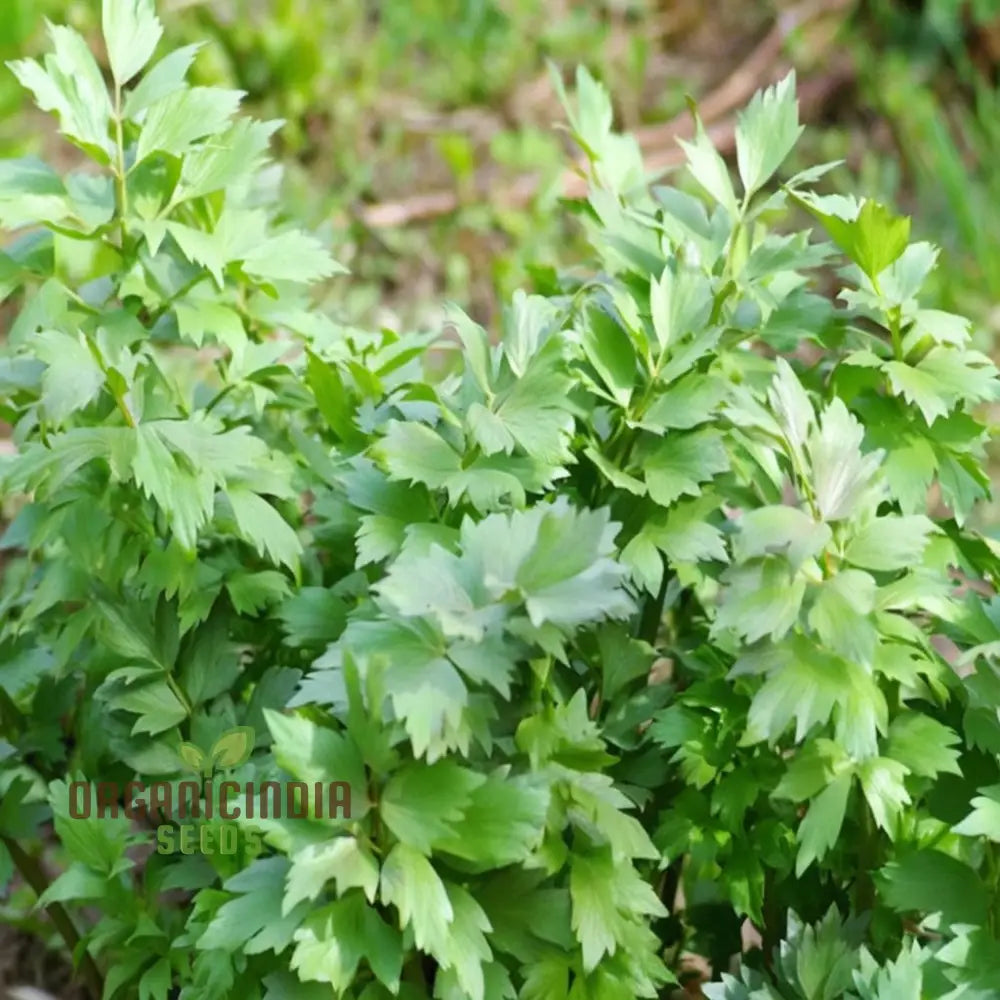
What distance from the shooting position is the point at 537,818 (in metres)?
0.92

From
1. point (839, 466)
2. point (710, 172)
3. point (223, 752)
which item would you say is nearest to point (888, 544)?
point (839, 466)

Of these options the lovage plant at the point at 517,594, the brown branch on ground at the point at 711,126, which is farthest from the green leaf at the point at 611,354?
the brown branch on ground at the point at 711,126

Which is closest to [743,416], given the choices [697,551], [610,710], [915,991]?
[697,551]

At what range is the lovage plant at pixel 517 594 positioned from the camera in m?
0.93

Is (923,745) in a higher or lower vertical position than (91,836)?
lower

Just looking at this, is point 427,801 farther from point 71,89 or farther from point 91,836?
point 71,89

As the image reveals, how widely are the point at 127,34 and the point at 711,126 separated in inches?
97.9

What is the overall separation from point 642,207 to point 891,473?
37cm

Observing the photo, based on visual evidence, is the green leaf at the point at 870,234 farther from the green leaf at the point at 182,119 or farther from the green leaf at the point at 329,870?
the green leaf at the point at 329,870

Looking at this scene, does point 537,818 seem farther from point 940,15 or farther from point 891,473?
point 940,15

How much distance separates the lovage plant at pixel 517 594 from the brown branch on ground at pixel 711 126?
5.74ft

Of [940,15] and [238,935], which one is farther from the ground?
[238,935]

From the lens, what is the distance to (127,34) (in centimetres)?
116

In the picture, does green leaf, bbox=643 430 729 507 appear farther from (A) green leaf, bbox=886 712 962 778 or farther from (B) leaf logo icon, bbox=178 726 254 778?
(B) leaf logo icon, bbox=178 726 254 778
